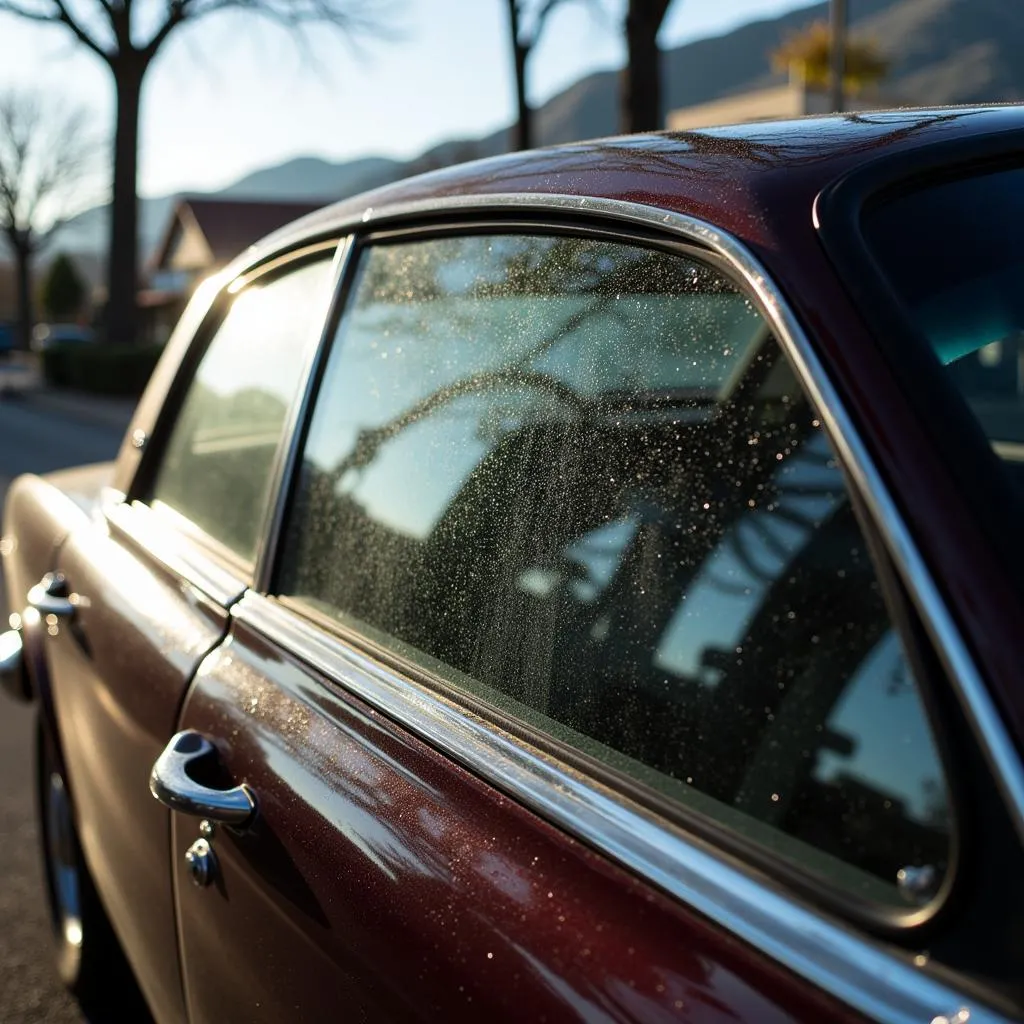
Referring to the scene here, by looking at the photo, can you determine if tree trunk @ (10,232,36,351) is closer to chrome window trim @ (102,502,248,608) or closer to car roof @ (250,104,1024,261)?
chrome window trim @ (102,502,248,608)

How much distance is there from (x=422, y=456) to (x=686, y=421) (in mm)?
527

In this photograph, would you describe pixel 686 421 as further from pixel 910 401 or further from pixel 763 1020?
pixel 763 1020

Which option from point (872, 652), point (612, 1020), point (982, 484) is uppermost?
point (982, 484)

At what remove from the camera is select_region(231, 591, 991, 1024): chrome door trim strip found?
89cm

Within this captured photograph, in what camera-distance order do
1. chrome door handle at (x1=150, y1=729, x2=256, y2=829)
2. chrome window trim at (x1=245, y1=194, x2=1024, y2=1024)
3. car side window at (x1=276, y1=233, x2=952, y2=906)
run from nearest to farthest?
chrome window trim at (x1=245, y1=194, x2=1024, y2=1024) → car side window at (x1=276, y1=233, x2=952, y2=906) → chrome door handle at (x1=150, y1=729, x2=256, y2=829)

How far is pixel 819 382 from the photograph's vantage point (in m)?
1.07

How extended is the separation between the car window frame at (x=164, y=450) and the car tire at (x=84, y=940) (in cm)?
63

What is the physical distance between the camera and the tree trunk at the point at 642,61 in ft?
40.7

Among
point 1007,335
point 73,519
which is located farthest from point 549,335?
point 73,519

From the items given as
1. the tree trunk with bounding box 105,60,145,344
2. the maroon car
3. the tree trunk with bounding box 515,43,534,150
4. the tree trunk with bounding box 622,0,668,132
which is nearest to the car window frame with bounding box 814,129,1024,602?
the maroon car

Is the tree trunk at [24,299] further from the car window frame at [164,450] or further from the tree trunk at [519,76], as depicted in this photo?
the car window frame at [164,450]

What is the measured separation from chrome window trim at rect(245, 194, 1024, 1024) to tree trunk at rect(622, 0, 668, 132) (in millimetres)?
11578

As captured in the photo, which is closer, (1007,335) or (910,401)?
(910,401)

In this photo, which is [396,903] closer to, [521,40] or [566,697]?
[566,697]
